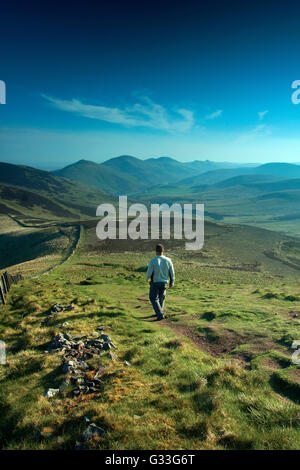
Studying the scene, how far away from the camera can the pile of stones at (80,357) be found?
22.2 ft

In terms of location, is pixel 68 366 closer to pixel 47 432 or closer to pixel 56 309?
pixel 47 432

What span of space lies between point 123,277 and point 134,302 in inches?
561

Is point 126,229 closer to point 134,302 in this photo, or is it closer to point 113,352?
point 134,302

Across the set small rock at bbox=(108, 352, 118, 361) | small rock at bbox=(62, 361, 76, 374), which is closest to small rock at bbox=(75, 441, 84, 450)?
small rock at bbox=(62, 361, 76, 374)

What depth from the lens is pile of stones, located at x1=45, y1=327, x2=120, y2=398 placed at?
6.76 metres

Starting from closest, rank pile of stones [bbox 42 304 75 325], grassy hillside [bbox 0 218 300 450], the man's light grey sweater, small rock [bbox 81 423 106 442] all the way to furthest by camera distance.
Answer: small rock [bbox 81 423 106 442], grassy hillside [bbox 0 218 300 450], the man's light grey sweater, pile of stones [bbox 42 304 75 325]

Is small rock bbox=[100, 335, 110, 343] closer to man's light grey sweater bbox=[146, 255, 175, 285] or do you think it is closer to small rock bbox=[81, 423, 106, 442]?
man's light grey sweater bbox=[146, 255, 175, 285]

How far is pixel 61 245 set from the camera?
7031cm

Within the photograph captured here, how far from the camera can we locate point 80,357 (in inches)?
330

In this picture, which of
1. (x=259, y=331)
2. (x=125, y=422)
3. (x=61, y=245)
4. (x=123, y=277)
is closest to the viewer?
(x=125, y=422)

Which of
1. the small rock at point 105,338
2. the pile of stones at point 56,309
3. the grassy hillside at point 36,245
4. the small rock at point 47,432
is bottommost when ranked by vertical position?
the grassy hillside at point 36,245

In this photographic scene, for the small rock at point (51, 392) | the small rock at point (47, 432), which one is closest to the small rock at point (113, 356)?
the small rock at point (51, 392)

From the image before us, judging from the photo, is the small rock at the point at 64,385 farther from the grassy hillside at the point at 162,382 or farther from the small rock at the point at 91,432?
the small rock at the point at 91,432

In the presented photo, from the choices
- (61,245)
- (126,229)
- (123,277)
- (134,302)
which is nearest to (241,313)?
(134,302)
